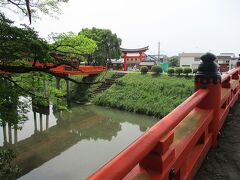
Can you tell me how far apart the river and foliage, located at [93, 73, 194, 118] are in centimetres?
112

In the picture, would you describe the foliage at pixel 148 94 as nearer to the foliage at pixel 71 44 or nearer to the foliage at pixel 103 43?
the foliage at pixel 103 43

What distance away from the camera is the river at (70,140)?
30.8 feet

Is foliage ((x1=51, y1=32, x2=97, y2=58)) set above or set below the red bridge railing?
above

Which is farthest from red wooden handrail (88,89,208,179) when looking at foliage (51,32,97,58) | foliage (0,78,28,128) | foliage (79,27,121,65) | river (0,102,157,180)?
foliage (79,27,121,65)

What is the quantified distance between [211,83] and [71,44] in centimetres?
393

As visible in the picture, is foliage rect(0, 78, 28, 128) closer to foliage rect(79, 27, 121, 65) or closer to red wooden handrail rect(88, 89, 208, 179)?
red wooden handrail rect(88, 89, 208, 179)

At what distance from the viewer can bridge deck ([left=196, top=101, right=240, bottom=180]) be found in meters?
2.09

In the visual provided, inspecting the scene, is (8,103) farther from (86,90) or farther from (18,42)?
(86,90)

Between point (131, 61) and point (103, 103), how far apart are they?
23445 millimetres

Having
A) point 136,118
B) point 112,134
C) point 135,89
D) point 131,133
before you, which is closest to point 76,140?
point 112,134

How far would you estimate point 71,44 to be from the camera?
5676mm

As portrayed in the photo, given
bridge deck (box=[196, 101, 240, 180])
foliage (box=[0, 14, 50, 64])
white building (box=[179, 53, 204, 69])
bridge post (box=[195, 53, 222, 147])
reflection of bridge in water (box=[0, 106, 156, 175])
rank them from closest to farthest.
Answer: bridge deck (box=[196, 101, 240, 180]), bridge post (box=[195, 53, 222, 147]), foliage (box=[0, 14, 50, 64]), reflection of bridge in water (box=[0, 106, 156, 175]), white building (box=[179, 53, 204, 69])

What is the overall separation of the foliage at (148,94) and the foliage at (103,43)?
27.5 feet

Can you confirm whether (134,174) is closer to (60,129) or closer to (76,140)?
(76,140)
